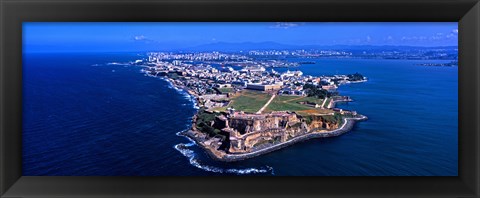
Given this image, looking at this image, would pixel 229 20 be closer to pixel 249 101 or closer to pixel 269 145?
pixel 249 101

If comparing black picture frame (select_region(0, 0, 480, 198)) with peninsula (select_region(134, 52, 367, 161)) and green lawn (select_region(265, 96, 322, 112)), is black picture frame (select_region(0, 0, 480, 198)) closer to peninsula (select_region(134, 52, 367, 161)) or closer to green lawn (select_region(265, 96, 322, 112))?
peninsula (select_region(134, 52, 367, 161))

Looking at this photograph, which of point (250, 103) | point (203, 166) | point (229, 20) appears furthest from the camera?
point (250, 103)

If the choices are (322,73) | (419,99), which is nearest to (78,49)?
(322,73)

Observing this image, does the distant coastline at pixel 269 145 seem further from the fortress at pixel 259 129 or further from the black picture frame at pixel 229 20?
the black picture frame at pixel 229 20

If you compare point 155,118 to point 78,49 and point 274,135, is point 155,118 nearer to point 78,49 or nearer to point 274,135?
point 78,49

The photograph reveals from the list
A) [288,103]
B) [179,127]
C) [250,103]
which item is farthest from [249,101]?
[179,127]
